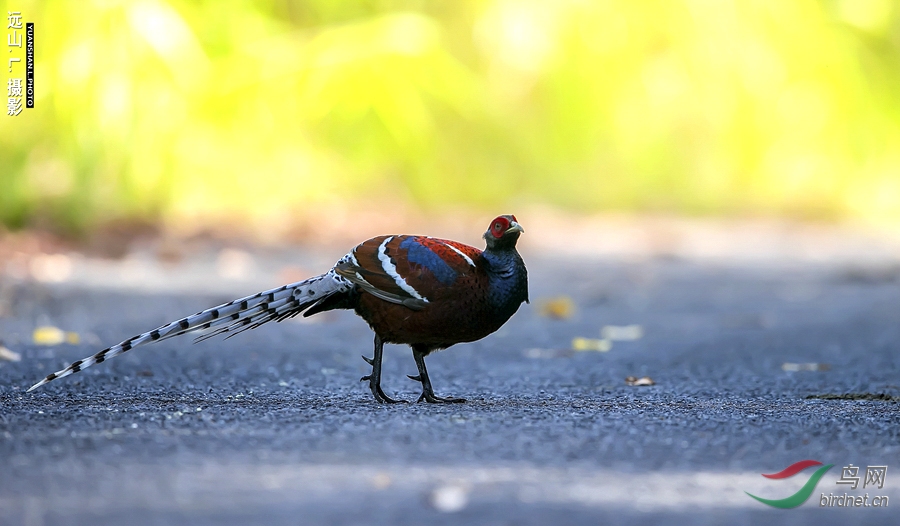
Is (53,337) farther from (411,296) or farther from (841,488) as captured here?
(841,488)

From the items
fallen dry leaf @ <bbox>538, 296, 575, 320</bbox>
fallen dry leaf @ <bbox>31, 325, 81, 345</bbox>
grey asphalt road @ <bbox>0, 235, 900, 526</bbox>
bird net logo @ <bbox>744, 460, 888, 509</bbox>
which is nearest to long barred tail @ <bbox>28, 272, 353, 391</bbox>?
grey asphalt road @ <bbox>0, 235, 900, 526</bbox>

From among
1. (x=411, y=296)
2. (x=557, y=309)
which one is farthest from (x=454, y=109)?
(x=411, y=296)

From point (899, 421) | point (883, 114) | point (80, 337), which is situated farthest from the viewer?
point (883, 114)

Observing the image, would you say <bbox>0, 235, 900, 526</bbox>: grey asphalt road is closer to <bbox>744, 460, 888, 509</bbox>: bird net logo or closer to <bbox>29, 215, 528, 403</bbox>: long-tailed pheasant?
<bbox>744, 460, 888, 509</bbox>: bird net logo

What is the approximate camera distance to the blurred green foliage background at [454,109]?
10211 mm

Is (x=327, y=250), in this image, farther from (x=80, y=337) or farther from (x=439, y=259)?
(x=439, y=259)

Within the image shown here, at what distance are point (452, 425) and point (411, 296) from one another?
0.58m

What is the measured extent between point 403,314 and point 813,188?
38.3 feet

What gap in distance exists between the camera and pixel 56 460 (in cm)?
295

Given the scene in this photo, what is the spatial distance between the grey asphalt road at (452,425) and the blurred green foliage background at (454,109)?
3.78 meters

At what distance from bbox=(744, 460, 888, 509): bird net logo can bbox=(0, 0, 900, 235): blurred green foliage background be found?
7.73 metres

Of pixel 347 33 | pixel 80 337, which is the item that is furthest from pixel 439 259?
pixel 347 33

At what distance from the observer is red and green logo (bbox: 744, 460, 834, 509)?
2.71m

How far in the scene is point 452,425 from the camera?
3.44 metres
